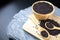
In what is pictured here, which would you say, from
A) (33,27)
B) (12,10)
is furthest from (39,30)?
(12,10)

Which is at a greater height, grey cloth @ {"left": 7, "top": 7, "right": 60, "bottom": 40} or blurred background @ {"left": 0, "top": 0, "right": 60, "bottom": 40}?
blurred background @ {"left": 0, "top": 0, "right": 60, "bottom": 40}

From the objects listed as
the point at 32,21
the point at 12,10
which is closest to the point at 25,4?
the point at 12,10

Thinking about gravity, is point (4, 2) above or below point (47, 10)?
above

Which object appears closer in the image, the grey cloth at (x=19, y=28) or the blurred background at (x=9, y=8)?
the grey cloth at (x=19, y=28)

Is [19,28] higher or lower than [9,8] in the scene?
lower

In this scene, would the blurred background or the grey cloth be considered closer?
the grey cloth

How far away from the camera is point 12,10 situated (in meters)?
1.07

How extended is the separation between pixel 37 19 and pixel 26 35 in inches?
3.8

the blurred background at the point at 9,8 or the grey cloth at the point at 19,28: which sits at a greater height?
the blurred background at the point at 9,8

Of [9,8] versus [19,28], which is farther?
[9,8]

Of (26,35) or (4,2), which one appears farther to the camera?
(4,2)

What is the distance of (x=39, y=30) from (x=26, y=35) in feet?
0.24

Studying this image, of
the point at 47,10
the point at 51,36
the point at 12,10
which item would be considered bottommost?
the point at 51,36

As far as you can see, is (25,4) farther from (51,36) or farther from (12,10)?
(51,36)
